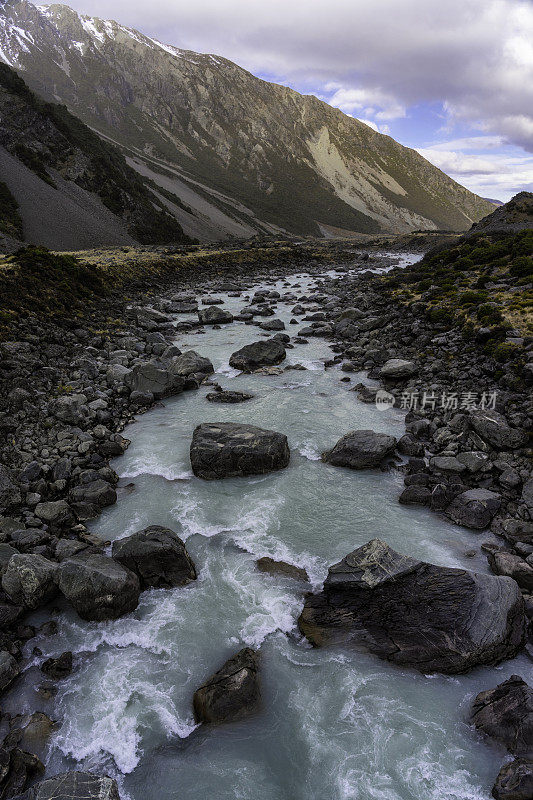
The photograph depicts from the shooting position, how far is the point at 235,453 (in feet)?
57.5

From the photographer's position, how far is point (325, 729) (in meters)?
9.20

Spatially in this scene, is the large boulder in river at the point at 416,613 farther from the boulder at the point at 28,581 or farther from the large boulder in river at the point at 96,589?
the boulder at the point at 28,581

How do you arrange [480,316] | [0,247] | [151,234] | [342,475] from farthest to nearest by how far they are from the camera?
[151,234] → [0,247] → [480,316] → [342,475]

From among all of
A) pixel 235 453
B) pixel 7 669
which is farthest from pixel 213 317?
pixel 7 669

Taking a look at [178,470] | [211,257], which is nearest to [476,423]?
[178,470]

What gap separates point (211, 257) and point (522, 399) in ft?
231

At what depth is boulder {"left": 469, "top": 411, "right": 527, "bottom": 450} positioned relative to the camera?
56.5 feet

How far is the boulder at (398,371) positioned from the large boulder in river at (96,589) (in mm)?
19664

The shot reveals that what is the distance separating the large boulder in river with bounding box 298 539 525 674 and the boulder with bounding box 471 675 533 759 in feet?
2.89

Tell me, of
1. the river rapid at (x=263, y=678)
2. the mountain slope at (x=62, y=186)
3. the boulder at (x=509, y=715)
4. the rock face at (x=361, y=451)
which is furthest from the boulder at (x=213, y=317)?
the boulder at (x=509, y=715)

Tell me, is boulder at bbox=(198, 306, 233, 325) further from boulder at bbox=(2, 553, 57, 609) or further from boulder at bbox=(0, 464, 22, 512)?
boulder at bbox=(2, 553, 57, 609)

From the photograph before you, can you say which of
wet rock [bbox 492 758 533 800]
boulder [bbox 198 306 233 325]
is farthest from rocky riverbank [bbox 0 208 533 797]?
wet rock [bbox 492 758 533 800]

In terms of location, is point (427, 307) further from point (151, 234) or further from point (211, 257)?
point (151, 234)

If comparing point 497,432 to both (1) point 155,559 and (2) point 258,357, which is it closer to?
(1) point 155,559
